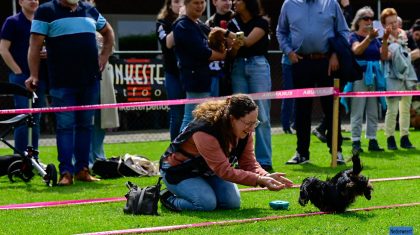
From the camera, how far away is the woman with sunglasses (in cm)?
1076

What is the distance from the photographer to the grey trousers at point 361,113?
1081 cm

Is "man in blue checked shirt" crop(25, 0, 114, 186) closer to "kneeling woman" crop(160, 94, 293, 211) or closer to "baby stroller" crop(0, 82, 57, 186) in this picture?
"baby stroller" crop(0, 82, 57, 186)

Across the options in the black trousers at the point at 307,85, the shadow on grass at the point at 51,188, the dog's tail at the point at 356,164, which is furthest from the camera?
the black trousers at the point at 307,85

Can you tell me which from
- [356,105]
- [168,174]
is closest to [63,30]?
[168,174]

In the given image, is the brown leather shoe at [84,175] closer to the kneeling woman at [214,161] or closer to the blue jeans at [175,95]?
the blue jeans at [175,95]

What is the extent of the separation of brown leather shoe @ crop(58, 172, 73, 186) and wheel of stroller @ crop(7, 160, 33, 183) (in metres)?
0.54

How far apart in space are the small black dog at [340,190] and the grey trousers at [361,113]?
481 centimetres

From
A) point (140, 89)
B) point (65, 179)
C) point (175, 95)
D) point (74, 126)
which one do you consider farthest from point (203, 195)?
point (140, 89)

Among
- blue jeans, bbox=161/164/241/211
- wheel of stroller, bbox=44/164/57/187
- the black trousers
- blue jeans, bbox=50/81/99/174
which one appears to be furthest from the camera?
the black trousers

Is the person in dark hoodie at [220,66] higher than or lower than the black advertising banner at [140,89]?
higher

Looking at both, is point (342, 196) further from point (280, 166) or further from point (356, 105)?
point (356, 105)

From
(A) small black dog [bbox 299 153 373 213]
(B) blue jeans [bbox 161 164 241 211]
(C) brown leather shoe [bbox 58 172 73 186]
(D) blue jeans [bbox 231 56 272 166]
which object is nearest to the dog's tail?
(A) small black dog [bbox 299 153 373 213]

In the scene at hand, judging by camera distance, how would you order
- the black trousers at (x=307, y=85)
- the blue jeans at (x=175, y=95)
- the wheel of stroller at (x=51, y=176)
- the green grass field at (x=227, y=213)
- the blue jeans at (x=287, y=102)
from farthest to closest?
the blue jeans at (x=287, y=102), the black trousers at (x=307, y=85), the blue jeans at (x=175, y=95), the wheel of stroller at (x=51, y=176), the green grass field at (x=227, y=213)

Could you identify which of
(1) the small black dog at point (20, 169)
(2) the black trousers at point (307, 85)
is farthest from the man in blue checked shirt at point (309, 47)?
(1) the small black dog at point (20, 169)
